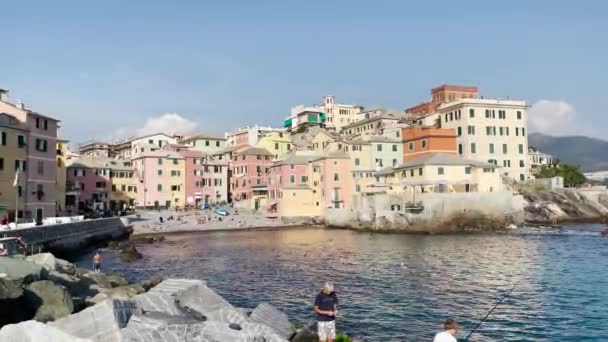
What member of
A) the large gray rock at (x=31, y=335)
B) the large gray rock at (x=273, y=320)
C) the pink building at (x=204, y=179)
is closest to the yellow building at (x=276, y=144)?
the pink building at (x=204, y=179)

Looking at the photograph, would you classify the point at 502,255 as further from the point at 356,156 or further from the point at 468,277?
the point at 356,156

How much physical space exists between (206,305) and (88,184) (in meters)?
78.0

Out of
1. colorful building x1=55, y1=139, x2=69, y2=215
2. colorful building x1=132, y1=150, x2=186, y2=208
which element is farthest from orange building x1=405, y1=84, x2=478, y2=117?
colorful building x1=55, y1=139, x2=69, y2=215

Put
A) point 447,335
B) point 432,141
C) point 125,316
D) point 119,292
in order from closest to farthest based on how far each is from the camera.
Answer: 1. point 447,335
2. point 125,316
3. point 119,292
4. point 432,141

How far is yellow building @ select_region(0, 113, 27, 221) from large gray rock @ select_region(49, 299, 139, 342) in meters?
43.0

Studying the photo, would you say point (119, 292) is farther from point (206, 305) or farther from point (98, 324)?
point (98, 324)

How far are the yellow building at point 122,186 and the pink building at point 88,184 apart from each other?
113 centimetres

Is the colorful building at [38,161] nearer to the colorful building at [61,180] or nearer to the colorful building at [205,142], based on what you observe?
the colorful building at [61,180]

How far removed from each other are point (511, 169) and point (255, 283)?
67477 mm

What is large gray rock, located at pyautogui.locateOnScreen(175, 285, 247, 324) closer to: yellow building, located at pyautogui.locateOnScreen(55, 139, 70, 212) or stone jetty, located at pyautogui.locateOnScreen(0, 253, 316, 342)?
stone jetty, located at pyautogui.locateOnScreen(0, 253, 316, 342)

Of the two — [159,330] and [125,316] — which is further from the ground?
[125,316]

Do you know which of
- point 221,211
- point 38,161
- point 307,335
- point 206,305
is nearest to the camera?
point 307,335

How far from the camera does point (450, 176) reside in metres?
70.6

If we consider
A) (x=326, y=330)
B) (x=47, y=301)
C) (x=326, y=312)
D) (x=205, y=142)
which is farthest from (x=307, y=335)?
(x=205, y=142)
